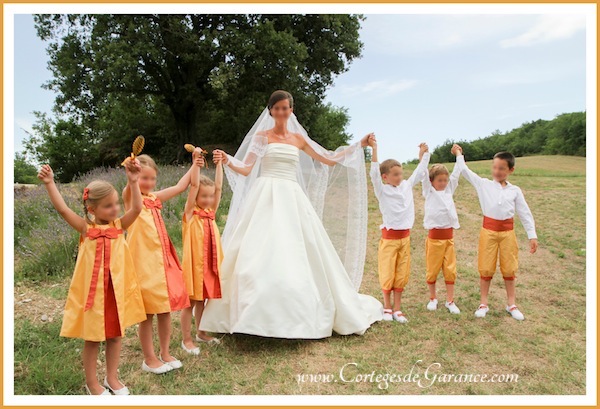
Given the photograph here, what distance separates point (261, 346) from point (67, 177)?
20.0 meters

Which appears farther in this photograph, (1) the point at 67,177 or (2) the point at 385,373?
(1) the point at 67,177

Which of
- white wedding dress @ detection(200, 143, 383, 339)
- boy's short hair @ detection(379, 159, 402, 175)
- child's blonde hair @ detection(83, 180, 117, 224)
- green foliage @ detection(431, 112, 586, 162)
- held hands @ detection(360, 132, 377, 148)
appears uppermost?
green foliage @ detection(431, 112, 586, 162)

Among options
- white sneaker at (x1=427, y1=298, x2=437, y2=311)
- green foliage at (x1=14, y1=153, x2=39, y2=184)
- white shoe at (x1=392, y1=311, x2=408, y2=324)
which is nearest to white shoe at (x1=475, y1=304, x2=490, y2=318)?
white sneaker at (x1=427, y1=298, x2=437, y2=311)

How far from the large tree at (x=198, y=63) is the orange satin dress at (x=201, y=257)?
38.7 ft

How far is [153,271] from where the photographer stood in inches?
156

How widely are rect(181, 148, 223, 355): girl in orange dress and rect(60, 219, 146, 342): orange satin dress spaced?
985 millimetres

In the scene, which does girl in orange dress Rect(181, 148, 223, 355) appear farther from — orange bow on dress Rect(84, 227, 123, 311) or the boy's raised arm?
the boy's raised arm

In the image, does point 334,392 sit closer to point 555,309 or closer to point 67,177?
point 555,309

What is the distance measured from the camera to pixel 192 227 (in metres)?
4.65

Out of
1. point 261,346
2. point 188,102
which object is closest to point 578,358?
point 261,346

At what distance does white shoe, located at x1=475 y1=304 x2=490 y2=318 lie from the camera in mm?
5762

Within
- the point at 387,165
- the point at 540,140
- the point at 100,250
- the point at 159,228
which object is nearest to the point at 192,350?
the point at 159,228

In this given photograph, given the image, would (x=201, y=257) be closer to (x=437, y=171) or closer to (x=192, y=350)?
(x=192, y=350)

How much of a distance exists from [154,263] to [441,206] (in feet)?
11.4
